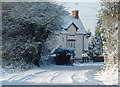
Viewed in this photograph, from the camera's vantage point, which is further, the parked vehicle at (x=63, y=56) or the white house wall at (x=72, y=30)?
the white house wall at (x=72, y=30)

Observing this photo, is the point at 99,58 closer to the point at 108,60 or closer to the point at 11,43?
the point at 11,43

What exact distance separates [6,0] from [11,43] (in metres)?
3.44

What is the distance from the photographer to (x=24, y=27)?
58.4ft

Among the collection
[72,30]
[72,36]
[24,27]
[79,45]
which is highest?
[72,30]

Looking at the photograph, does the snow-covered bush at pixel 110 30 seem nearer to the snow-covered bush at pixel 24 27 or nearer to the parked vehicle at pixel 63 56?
the snow-covered bush at pixel 24 27

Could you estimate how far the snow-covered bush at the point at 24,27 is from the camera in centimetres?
1720

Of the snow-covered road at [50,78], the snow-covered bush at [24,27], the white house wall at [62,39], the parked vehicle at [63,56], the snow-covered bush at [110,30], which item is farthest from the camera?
the white house wall at [62,39]

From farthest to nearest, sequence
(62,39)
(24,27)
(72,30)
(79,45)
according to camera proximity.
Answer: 1. (79,45)
2. (72,30)
3. (62,39)
4. (24,27)

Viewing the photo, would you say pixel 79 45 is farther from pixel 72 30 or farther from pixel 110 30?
pixel 110 30

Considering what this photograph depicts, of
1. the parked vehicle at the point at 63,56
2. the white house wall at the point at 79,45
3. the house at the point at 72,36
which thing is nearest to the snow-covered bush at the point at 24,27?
the parked vehicle at the point at 63,56

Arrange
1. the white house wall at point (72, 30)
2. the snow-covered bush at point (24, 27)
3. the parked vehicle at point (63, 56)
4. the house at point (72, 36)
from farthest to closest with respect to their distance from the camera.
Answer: the white house wall at point (72, 30), the house at point (72, 36), the parked vehicle at point (63, 56), the snow-covered bush at point (24, 27)

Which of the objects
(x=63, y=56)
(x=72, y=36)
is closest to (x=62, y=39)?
(x=72, y=36)

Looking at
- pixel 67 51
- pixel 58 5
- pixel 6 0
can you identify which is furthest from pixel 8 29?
pixel 67 51

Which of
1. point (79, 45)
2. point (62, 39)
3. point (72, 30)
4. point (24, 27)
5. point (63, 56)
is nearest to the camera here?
point (24, 27)
